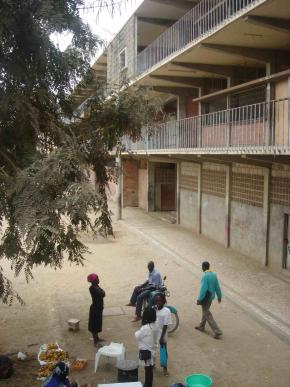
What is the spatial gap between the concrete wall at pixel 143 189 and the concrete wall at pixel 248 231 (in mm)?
11710

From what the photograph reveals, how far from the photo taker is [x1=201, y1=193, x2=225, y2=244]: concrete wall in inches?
690

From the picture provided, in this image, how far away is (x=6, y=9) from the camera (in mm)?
5863

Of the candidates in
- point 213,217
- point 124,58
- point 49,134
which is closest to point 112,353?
point 49,134

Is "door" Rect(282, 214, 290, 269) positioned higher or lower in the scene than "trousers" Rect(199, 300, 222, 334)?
higher

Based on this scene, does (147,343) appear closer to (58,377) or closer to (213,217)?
(58,377)

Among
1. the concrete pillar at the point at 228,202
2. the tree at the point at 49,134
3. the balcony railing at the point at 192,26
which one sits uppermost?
the balcony railing at the point at 192,26

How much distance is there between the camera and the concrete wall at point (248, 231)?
47.3 ft

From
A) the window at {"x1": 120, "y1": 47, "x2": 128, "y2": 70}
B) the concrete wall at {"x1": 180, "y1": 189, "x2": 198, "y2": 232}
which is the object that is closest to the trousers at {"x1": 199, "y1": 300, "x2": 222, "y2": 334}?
the concrete wall at {"x1": 180, "y1": 189, "x2": 198, "y2": 232}

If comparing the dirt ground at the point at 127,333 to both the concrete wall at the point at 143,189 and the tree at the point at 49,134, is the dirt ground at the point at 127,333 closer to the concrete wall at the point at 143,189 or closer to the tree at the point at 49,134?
the tree at the point at 49,134

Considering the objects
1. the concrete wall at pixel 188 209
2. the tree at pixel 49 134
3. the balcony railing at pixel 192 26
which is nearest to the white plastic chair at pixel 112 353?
the tree at pixel 49 134

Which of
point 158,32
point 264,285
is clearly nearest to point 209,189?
point 264,285

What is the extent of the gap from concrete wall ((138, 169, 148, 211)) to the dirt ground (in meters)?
14.1

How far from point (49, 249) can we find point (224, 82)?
1454 cm

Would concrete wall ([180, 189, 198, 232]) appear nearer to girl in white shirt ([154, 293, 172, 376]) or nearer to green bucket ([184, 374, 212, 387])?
girl in white shirt ([154, 293, 172, 376])
